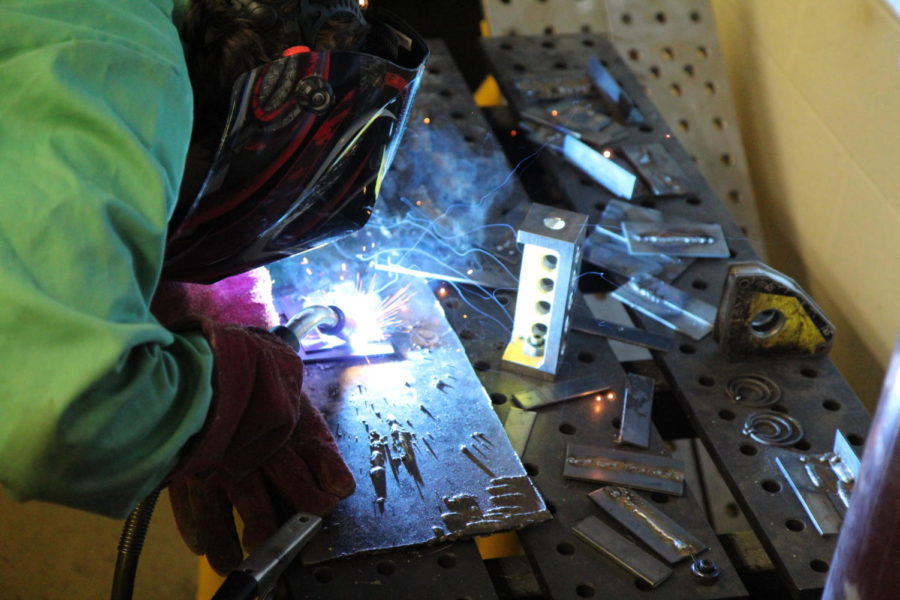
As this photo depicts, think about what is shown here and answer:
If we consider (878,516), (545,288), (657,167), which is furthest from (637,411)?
(878,516)

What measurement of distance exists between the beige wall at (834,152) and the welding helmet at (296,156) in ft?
3.01

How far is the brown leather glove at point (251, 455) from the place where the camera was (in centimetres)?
125

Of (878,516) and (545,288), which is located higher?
(878,516)

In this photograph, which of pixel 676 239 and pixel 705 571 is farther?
pixel 676 239

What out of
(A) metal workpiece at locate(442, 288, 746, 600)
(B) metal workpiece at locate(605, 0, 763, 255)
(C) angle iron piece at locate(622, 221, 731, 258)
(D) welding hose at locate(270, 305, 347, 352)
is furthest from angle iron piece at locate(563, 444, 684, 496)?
(B) metal workpiece at locate(605, 0, 763, 255)

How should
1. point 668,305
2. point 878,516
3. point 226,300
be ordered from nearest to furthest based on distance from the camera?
point 878,516 < point 226,300 < point 668,305

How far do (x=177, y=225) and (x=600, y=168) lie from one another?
940 mm

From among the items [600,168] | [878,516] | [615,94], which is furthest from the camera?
[615,94]

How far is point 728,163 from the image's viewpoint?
7.83 feet

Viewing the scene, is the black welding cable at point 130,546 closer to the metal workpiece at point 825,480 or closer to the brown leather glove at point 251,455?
the brown leather glove at point 251,455

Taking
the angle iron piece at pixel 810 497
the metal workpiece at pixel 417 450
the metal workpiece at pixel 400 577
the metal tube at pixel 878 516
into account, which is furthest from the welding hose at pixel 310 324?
the metal tube at pixel 878 516

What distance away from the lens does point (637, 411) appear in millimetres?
1592

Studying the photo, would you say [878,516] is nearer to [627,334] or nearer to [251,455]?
[251,455]

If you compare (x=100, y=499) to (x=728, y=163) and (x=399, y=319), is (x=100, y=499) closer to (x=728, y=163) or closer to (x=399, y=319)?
(x=399, y=319)
